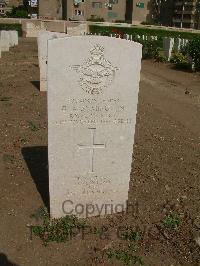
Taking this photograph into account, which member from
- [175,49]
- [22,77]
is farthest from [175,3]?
[22,77]

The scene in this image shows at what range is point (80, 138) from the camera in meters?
4.11

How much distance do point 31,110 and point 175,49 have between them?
36.5 ft

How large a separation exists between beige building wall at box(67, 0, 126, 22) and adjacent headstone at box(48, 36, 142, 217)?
200 feet

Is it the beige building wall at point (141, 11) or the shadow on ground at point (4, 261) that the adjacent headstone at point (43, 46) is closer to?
the shadow on ground at point (4, 261)

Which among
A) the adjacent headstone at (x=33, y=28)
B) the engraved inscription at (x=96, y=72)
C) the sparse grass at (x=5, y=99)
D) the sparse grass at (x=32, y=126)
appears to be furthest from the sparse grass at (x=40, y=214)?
the adjacent headstone at (x=33, y=28)

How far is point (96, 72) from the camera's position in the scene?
3.85 meters

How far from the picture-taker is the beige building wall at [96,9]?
2489 inches

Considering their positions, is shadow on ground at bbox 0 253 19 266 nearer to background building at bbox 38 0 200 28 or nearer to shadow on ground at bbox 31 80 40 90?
shadow on ground at bbox 31 80 40 90

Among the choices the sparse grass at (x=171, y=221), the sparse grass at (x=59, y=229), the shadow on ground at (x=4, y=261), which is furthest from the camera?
the sparse grass at (x=171, y=221)

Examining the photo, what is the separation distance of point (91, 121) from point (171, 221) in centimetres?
150

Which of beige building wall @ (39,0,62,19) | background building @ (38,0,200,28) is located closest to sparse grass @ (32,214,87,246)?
background building @ (38,0,200,28)

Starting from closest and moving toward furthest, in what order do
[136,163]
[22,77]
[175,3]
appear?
[136,163]
[22,77]
[175,3]

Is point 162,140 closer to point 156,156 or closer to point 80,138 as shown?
point 156,156

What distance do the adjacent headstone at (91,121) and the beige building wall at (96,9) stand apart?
200 feet
